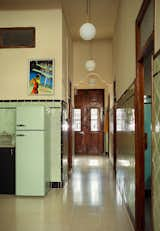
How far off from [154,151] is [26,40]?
15.3 feet

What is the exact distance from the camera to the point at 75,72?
10.0m

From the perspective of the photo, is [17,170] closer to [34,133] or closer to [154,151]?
[34,133]

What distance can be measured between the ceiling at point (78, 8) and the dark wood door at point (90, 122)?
16.4 feet

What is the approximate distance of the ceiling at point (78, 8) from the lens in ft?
18.4

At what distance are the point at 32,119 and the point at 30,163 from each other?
2.80 ft

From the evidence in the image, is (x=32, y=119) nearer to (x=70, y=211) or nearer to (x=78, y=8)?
(x=70, y=211)

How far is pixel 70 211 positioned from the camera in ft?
13.7

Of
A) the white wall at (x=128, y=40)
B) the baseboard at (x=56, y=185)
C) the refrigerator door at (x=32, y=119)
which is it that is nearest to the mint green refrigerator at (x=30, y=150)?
the refrigerator door at (x=32, y=119)

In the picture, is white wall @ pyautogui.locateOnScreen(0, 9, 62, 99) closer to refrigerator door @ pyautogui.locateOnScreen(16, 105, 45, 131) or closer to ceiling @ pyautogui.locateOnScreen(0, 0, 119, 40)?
ceiling @ pyautogui.locateOnScreen(0, 0, 119, 40)

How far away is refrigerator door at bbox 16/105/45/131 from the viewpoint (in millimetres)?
5098

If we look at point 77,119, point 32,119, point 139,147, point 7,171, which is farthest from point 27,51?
point 77,119

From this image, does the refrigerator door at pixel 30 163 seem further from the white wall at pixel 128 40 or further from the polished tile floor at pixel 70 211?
the white wall at pixel 128 40

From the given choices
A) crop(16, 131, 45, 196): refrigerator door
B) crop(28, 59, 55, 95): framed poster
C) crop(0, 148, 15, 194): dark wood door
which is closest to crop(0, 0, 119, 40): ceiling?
crop(28, 59, 55, 95): framed poster

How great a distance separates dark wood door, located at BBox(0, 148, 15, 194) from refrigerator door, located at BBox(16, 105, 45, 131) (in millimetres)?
598
